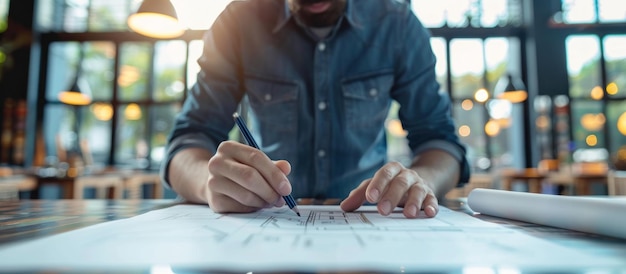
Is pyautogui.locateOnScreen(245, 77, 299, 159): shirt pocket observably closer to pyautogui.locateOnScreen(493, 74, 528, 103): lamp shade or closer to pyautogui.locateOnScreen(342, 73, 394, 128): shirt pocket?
pyautogui.locateOnScreen(342, 73, 394, 128): shirt pocket

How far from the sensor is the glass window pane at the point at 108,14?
22.8 ft

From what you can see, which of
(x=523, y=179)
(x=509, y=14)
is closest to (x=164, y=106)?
Answer: (x=523, y=179)

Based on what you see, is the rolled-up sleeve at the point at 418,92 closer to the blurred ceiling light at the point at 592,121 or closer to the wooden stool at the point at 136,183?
the wooden stool at the point at 136,183

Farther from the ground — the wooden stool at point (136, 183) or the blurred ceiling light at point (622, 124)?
the blurred ceiling light at point (622, 124)

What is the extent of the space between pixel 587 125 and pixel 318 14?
7.15m

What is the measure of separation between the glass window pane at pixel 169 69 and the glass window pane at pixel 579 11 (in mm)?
6940

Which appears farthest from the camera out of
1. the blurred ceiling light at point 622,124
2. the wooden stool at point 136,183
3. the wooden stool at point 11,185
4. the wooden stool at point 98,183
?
the blurred ceiling light at point 622,124

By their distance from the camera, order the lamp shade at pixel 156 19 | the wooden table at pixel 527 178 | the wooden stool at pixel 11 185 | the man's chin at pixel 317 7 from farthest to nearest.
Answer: the wooden table at pixel 527 178
the wooden stool at pixel 11 185
the lamp shade at pixel 156 19
the man's chin at pixel 317 7

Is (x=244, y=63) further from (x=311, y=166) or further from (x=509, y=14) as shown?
(x=509, y=14)

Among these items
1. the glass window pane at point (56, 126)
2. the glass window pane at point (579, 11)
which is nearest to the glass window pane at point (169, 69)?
the glass window pane at point (56, 126)

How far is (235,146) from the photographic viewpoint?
598 millimetres

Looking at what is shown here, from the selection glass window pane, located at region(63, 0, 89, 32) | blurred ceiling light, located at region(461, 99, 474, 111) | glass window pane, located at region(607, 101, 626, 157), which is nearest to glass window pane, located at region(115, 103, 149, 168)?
glass window pane, located at region(63, 0, 89, 32)

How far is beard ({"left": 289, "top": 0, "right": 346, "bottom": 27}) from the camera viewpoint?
40.9 inches

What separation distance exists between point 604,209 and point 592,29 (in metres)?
7.74
